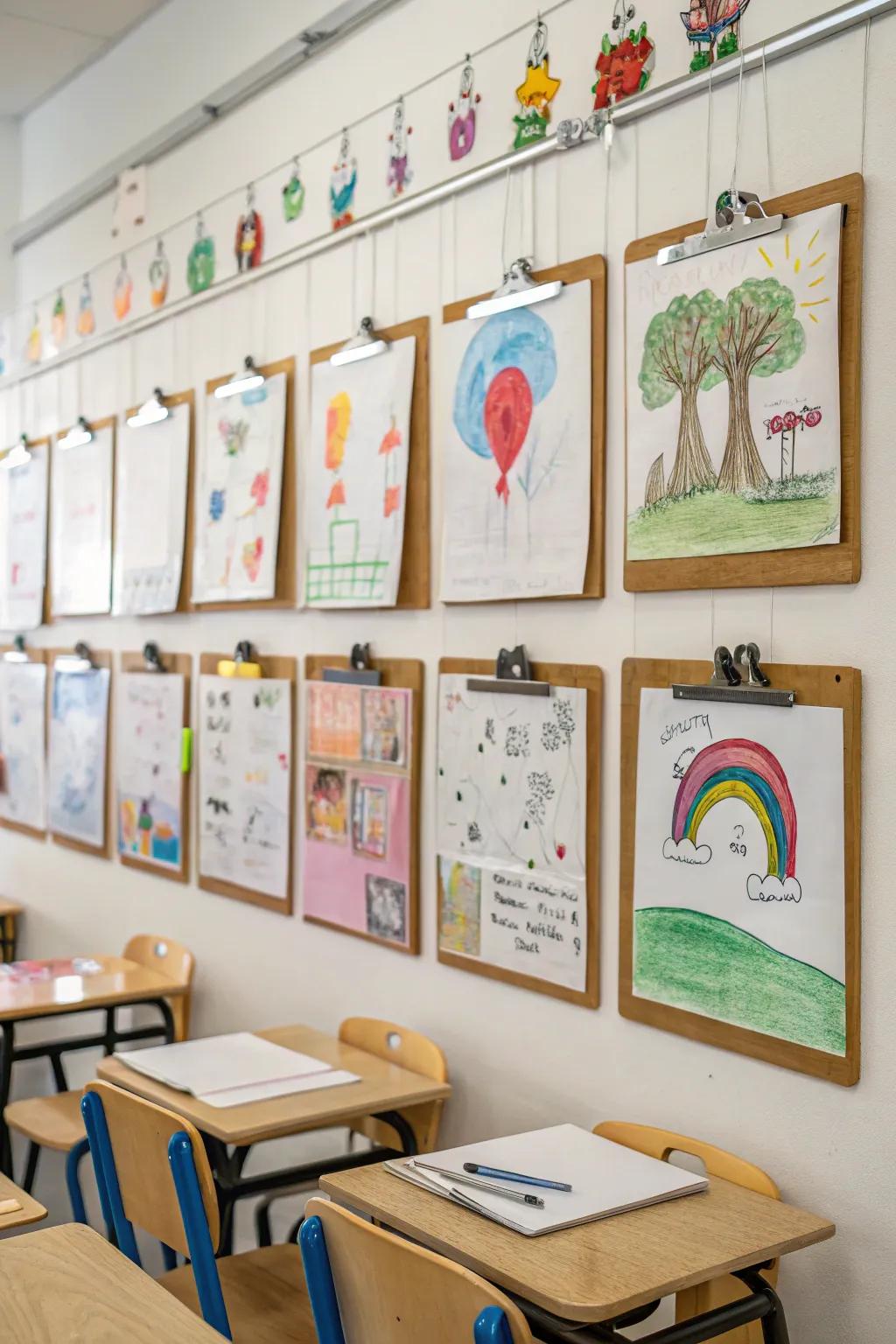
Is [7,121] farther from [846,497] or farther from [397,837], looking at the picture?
[846,497]

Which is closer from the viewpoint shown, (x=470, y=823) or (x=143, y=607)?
(x=470, y=823)

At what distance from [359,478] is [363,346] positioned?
284mm

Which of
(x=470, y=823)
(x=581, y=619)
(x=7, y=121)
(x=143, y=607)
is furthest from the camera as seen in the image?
(x=7, y=121)

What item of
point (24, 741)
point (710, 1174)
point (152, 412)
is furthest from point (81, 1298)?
point (24, 741)

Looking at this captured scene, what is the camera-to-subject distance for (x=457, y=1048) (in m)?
2.66

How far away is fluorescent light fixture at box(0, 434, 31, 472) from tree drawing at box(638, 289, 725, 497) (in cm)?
298

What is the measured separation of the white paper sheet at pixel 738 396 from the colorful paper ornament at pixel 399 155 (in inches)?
30.8

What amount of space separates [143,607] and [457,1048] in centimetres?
173

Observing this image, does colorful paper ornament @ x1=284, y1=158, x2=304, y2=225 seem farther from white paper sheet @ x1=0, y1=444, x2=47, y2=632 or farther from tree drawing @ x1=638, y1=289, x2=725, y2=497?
white paper sheet @ x1=0, y1=444, x2=47, y2=632

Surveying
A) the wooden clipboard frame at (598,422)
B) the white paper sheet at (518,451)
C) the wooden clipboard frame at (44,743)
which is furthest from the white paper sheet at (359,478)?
the wooden clipboard frame at (44,743)

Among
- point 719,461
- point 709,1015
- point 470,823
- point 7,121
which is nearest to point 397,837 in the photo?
point 470,823

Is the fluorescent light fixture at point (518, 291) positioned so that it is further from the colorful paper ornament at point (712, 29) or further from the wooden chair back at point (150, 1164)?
the wooden chair back at point (150, 1164)

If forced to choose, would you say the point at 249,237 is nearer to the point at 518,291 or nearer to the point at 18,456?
the point at 518,291

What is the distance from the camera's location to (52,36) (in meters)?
4.04
